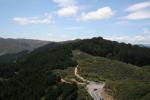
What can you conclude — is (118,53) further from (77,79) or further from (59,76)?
(77,79)

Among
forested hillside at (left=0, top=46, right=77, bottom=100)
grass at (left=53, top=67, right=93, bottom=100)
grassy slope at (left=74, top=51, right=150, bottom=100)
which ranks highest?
grassy slope at (left=74, top=51, right=150, bottom=100)

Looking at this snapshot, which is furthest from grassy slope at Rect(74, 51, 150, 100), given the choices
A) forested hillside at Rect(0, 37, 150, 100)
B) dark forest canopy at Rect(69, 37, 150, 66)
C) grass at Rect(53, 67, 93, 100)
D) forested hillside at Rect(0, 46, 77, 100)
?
dark forest canopy at Rect(69, 37, 150, 66)

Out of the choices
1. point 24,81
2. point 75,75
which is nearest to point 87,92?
point 75,75

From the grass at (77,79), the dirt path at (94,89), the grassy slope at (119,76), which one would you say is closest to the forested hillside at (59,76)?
the grassy slope at (119,76)

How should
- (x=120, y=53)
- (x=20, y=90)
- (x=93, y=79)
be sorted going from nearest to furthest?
(x=93, y=79), (x=20, y=90), (x=120, y=53)

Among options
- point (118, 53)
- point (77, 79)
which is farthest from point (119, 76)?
point (118, 53)

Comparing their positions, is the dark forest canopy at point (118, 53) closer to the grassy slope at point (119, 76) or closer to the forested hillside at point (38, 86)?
the forested hillside at point (38, 86)

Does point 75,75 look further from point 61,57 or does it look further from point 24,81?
point 61,57

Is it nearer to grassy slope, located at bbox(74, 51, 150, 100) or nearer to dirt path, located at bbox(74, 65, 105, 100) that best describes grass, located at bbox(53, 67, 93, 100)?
dirt path, located at bbox(74, 65, 105, 100)
